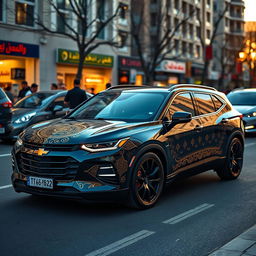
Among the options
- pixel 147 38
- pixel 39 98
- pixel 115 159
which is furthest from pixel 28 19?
pixel 115 159

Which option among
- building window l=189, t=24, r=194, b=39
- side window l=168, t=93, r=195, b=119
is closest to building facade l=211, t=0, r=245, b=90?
building window l=189, t=24, r=194, b=39

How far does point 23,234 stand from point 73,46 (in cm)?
2913

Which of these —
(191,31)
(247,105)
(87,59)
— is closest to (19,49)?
(87,59)

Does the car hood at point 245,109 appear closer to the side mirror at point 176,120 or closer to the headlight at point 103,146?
the side mirror at point 176,120

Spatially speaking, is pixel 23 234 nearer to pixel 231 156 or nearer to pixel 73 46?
pixel 231 156

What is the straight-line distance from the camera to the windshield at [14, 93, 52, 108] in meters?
14.5

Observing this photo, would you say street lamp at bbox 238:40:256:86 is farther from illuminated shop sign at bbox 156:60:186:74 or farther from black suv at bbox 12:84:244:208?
black suv at bbox 12:84:244:208

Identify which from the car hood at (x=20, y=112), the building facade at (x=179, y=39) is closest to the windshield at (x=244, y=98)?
the car hood at (x=20, y=112)

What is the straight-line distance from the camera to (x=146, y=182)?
20.0 feet

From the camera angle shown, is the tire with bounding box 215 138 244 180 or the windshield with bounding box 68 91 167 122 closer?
the windshield with bounding box 68 91 167 122

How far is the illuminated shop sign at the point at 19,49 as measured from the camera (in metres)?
27.6

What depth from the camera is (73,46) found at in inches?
1310

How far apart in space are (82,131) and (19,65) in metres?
25.2

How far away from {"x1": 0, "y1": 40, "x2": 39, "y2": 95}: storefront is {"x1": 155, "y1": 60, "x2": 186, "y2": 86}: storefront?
18819mm
